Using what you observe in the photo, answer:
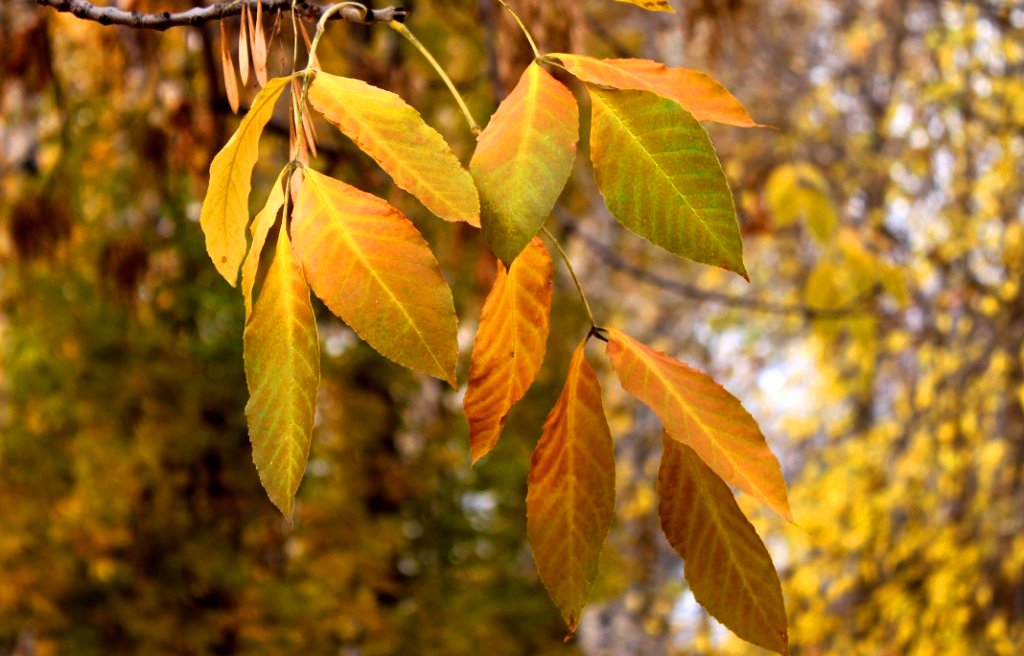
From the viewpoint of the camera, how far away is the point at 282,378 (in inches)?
18.6

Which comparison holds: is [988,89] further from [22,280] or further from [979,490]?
[22,280]

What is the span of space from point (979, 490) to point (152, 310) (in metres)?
2.30

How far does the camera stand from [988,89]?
382cm

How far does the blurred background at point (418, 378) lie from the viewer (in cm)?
257

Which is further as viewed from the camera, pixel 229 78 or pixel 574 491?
pixel 229 78

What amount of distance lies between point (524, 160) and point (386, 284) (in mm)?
73

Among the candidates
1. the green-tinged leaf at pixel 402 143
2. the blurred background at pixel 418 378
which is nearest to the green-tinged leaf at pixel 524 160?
the green-tinged leaf at pixel 402 143

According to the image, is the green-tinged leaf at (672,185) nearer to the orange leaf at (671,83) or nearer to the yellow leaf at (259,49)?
the orange leaf at (671,83)

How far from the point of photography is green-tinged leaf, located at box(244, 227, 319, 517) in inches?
18.3

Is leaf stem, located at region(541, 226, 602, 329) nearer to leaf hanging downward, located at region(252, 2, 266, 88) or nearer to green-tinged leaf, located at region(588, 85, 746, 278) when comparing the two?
green-tinged leaf, located at region(588, 85, 746, 278)

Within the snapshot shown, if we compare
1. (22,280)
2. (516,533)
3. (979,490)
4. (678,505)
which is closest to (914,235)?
(979,490)

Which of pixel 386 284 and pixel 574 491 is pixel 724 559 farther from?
pixel 386 284

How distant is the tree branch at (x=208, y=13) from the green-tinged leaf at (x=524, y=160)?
0.33 ft

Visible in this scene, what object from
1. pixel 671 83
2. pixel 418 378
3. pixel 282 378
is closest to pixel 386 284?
→ pixel 282 378
